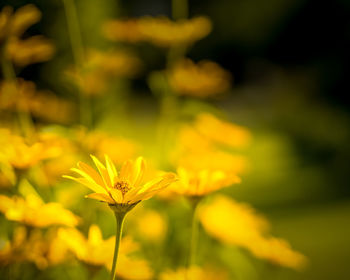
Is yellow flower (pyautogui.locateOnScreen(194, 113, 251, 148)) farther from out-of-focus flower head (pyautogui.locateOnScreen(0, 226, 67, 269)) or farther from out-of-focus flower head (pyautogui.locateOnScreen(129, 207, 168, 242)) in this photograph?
out-of-focus flower head (pyautogui.locateOnScreen(0, 226, 67, 269))

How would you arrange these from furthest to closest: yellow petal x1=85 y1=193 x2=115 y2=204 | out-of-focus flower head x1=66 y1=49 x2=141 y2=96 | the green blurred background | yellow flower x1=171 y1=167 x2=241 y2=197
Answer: the green blurred background, out-of-focus flower head x1=66 y1=49 x2=141 y2=96, yellow flower x1=171 y1=167 x2=241 y2=197, yellow petal x1=85 y1=193 x2=115 y2=204

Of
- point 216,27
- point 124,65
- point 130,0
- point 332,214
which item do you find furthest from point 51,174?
point 216,27

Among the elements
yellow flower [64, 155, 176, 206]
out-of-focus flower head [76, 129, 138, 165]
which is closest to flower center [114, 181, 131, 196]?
yellow flower [64, 155, 176, 206]

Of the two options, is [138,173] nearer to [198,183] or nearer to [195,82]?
[198,183]

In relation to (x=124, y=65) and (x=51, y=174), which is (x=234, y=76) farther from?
(x=51, y=174)

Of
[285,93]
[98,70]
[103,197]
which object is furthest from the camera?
[285,93]

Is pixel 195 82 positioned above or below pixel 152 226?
above

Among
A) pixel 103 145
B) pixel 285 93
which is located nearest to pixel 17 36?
pixel 103 145
